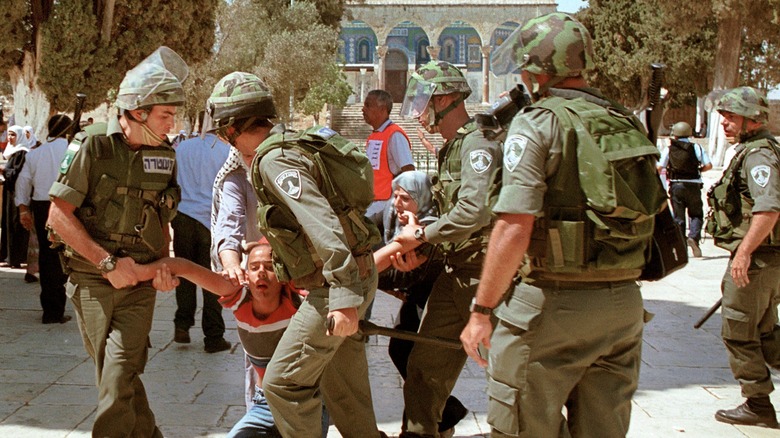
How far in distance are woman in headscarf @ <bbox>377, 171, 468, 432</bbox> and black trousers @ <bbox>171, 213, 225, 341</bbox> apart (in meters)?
2.32

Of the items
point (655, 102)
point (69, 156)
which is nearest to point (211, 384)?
point (69, 156)

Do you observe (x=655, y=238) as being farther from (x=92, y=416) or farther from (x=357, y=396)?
(x=92, y=416)

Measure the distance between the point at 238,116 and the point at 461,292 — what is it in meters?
1.36

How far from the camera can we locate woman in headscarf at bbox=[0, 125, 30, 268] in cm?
922

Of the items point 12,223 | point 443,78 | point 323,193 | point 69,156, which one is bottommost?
point 12,223

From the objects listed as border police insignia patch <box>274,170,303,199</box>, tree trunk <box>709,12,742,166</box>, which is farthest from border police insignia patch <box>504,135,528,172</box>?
tree trunk <box>709,12,742,166</box>

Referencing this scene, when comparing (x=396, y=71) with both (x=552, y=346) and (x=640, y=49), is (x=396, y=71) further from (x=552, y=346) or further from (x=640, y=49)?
(x=552, y=346)

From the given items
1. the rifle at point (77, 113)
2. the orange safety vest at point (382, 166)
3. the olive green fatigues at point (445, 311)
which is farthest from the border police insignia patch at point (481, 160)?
the orange safety vest at point (382, 166)

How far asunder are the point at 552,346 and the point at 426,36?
61.2 m

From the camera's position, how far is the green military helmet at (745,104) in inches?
204

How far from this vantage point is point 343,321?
3.35 metres

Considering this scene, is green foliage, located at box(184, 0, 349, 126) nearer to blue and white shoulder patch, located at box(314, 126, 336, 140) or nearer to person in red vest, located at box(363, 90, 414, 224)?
person in red vest, located at box(363, 90, 414, 224)

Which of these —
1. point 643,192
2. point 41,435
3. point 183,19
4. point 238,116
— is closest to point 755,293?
point 643,192

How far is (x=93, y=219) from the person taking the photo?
4.14 m
